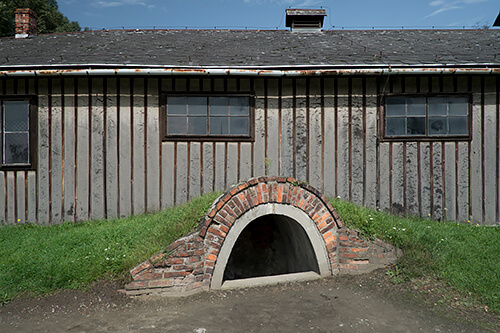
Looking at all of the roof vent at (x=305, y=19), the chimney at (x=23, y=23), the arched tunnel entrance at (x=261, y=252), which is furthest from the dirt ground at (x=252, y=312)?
the chimney at (x=23, y=23)

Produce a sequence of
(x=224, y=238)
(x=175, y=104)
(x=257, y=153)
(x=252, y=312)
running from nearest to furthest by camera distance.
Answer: (x=252, y=312)
(x=224, y=238)
(x=175, y=104)
(x=257, y=153)

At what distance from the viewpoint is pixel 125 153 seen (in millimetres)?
7039

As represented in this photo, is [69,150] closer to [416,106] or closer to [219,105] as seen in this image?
[219,105]

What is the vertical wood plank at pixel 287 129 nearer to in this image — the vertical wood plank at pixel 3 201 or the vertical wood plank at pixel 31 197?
the vertical wood plank at pixel 31 197

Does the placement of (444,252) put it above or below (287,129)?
below

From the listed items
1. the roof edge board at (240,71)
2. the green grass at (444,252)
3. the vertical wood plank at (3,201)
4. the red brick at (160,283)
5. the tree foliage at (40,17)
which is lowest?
the red brick at (160,283)

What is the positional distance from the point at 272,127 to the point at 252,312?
13.0ft

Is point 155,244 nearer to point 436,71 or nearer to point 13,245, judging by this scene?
point 13,245

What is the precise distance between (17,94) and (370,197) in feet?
24.4

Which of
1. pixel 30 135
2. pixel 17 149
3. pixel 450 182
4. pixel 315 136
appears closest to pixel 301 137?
pixel 315 136

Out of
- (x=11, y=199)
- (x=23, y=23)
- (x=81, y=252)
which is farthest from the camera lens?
(x=23, y=23)

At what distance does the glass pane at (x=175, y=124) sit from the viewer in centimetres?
704

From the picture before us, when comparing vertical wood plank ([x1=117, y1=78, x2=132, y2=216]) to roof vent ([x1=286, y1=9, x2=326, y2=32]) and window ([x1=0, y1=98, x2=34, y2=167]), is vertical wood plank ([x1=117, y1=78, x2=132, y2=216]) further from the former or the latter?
roof vent ([x1=286, y1=9, x2=326, y2=32])

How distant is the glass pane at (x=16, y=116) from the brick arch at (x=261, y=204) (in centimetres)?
483
